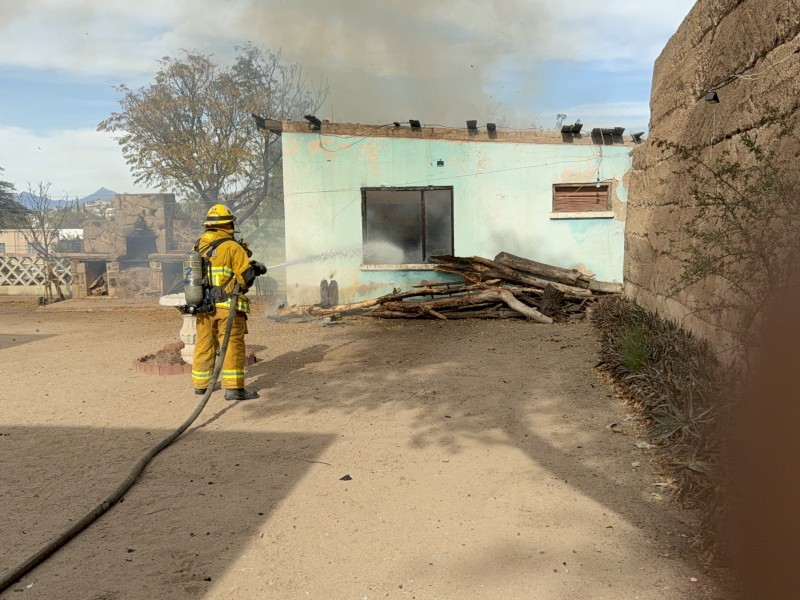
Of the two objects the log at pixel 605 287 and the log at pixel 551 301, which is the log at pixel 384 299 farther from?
the log at pixel 605 287

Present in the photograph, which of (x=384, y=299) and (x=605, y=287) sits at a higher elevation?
(x=605, y=287)

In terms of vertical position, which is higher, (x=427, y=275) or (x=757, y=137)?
(x=757, y=137)

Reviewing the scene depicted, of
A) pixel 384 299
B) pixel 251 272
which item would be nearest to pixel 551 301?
pixel 384 299

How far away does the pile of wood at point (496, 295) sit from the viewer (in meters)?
11.0

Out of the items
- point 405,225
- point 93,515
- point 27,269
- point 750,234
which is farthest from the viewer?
point 27,269

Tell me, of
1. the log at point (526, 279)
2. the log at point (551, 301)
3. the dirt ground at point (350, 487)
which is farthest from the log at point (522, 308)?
the dirt ground at point (350, 487)

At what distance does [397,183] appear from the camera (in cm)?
1238

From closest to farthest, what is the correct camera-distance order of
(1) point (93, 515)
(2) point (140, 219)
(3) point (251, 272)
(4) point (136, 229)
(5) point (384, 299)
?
(1) point (93, 515) → (3) point (251, 272) → (5) point (384, 299) → (4) point (136, 229) → (2) point (140, 219)

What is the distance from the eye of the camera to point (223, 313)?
6344 millimetres

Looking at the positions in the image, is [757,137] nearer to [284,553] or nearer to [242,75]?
[284,553]

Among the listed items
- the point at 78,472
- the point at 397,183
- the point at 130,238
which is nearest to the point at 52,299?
the point at 130,238

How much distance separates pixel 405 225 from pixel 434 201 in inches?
28.4

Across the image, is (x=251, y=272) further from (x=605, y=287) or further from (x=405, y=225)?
(x=605, y=287)

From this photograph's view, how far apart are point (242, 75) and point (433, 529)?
18.8m
